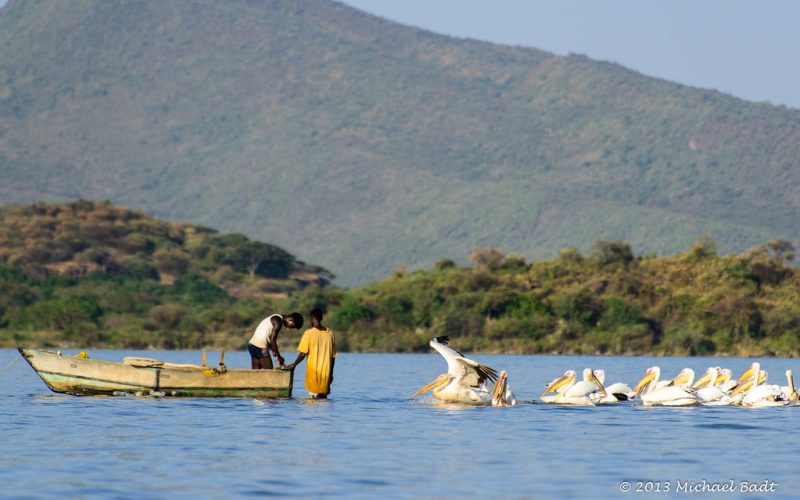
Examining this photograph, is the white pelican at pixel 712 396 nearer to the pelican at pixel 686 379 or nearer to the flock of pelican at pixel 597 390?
the flock of pelican at pixel 597 390

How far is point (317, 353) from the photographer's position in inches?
1135

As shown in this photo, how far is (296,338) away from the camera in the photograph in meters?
77.1

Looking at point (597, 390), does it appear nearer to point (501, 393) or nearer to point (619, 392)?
point (619, 392)

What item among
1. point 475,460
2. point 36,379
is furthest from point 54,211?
point 475,460

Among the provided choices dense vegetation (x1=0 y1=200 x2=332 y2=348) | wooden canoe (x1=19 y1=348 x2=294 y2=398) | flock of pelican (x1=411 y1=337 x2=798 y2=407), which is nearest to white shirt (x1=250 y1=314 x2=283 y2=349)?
wooden canoe (x1=19 y1=348 x2=294 y2=398)

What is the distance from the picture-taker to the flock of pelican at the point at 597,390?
28656 mm

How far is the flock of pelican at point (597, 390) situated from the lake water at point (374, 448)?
364mm

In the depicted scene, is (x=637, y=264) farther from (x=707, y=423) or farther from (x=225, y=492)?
(x=225, y=492)

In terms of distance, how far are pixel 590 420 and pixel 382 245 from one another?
16316cm

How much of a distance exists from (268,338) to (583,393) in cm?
611

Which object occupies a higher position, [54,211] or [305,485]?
[54,211]

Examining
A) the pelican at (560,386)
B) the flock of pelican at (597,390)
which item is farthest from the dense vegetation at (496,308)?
the flock of pelican at (597,390)

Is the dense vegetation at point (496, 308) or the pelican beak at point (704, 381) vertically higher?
the dense vegetation at point (496, 308)

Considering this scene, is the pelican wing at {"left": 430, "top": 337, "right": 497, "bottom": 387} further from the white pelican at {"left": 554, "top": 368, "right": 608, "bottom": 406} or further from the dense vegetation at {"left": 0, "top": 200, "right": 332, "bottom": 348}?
the dense vegetation at {"left": 0, "top": 200, "right": 332, "bottom": 348}
